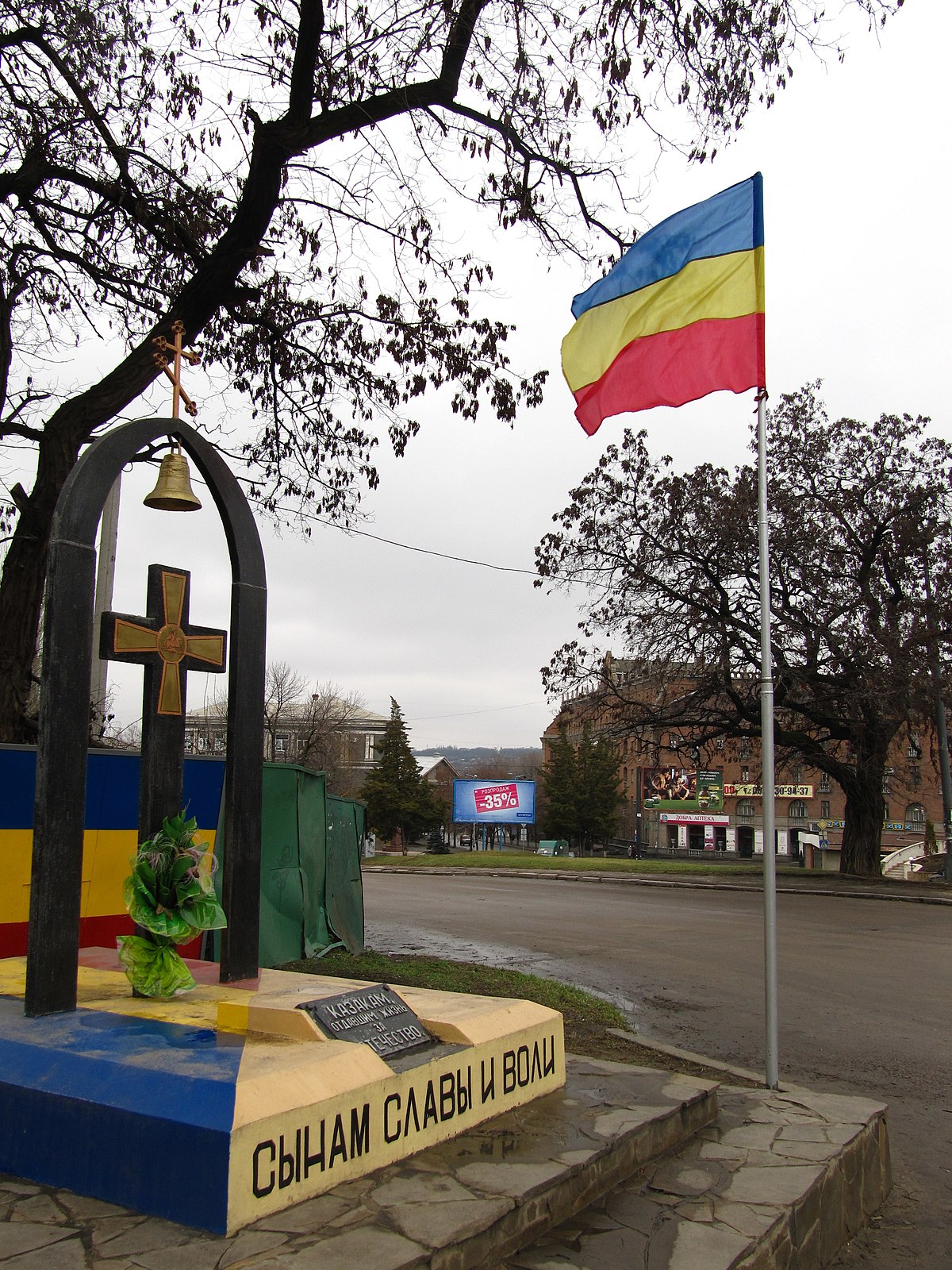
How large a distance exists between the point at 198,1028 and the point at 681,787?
50.3 m

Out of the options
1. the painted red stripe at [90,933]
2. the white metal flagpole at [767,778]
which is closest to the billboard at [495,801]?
the painted red stripe at [90,933]

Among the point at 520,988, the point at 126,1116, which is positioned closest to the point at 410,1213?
the point at 126,1116

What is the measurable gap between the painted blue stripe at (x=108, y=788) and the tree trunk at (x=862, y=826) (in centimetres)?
2141

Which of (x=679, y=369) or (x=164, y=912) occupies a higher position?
(x=679, y=369)

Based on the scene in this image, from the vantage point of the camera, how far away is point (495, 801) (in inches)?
2151

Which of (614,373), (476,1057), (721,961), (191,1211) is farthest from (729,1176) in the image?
(721,961)

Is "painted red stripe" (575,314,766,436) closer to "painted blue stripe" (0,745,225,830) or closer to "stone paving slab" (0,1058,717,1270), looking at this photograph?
"stone paving slab" (0,1058,717,1270)

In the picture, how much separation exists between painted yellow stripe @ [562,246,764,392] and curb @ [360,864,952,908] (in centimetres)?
975

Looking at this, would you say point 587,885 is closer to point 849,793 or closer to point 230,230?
point 849,793

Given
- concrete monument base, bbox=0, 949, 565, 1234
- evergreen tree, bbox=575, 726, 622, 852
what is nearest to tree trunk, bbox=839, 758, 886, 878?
concrete monument base, bbox=0, 949, 565, 1234

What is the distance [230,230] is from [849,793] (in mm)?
23686

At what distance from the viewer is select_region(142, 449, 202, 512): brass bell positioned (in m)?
5.59

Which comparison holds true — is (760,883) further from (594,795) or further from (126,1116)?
(594,795)

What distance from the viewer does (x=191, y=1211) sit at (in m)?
3.29
